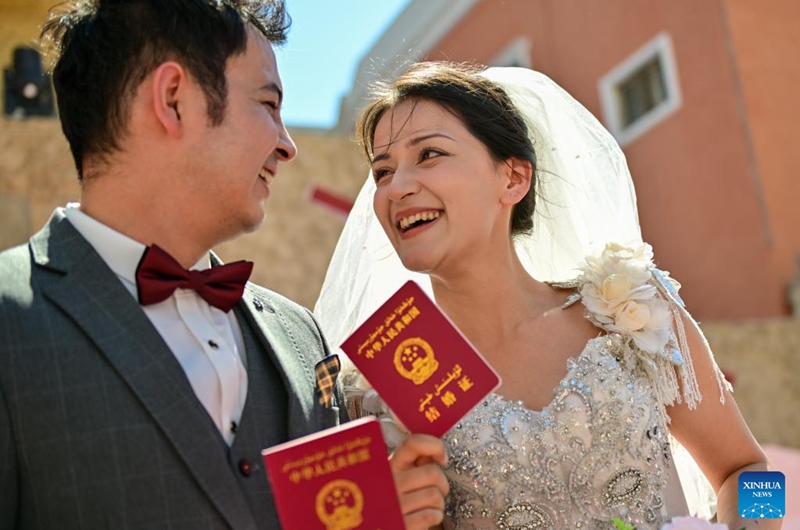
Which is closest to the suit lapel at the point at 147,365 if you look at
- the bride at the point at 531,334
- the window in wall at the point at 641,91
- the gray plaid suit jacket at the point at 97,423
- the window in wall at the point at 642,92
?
the gray plaid suit jacket at the point at 97,423

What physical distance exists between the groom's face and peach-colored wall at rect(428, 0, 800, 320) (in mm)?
8893

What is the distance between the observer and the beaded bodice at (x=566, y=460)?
8.48 feet

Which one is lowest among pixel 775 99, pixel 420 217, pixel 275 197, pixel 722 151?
pixel 420 217

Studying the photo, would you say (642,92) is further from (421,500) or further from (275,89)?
(421,500)

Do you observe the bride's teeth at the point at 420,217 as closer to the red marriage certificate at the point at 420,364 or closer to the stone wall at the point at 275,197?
the red marriage certificate at the point at 420,364

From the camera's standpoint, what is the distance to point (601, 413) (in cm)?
268

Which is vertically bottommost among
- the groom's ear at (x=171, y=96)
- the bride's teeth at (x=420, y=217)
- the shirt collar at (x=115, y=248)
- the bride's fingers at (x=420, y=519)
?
the bride's fingers at (x=420, y=519)

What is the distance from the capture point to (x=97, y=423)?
177 cm

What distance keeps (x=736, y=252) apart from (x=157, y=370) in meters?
9.58

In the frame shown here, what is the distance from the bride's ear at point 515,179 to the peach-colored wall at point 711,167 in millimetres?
7852

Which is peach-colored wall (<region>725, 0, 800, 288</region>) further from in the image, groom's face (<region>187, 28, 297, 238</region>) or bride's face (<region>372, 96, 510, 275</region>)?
groom's face (<region>187, 28, 297, 238</region>)

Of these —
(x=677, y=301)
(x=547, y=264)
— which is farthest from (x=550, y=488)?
(x=547, y=264)

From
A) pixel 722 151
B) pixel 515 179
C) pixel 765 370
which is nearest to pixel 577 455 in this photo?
pixel 515 179

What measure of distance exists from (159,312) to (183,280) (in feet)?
0.28
